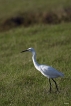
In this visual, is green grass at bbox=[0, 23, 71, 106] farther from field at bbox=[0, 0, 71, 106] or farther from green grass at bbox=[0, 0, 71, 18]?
green grass at bbox=[0, 0, 71, 18]

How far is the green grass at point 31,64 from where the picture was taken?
9.96 metres

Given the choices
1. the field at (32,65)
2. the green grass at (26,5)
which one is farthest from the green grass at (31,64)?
the green grass at (26,5)

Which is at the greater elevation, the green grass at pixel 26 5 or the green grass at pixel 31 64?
the green grass at pixel 31 64

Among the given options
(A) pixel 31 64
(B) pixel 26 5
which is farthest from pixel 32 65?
(B) pixel 26 5

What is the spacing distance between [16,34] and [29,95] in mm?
11401

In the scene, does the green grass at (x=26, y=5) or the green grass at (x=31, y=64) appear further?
the green grass at (x=26, y=5)

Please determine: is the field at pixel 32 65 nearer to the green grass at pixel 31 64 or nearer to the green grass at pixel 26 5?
the green grass at pixel 31 64

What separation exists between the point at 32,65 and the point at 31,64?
14cm

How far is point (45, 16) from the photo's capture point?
86.6 ft

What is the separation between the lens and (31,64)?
14.4 meters

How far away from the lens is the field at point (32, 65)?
9945 millimetres

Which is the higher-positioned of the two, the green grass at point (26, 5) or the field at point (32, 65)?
the field at point (32, 65)

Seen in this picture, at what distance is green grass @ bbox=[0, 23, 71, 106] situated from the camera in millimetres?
9961

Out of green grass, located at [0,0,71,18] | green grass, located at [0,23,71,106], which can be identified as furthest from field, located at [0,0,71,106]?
green grass, located at [0,0,71,18]
